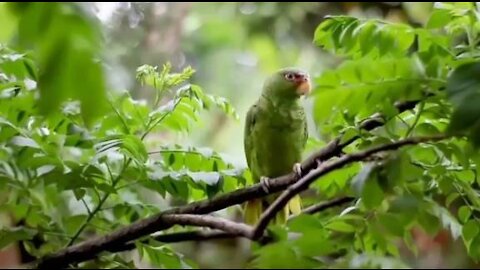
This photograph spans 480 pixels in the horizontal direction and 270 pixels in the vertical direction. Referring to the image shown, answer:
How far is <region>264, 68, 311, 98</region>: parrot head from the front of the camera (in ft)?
5.21

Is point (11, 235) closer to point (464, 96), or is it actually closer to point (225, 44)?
point (464, 96)

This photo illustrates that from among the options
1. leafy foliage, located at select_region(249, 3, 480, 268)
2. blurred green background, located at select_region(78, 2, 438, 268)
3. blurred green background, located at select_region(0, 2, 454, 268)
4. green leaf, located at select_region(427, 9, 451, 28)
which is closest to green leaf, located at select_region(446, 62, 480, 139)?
leafy foliage, located at select_region(249, 3, 480, 268)

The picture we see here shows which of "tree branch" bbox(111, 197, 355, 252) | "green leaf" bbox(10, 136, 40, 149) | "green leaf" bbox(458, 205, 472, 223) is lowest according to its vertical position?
"green leaf" bbox(458, 205, 472, 223)

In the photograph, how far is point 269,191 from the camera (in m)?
1.01

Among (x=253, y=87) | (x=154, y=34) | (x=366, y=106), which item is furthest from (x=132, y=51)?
(x=366, y=106)

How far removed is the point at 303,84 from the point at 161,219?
628 mm

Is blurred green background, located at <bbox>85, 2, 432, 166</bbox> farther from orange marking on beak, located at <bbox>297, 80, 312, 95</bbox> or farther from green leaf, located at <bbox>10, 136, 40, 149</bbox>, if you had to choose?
green leaf, located at <bbox>10, 136, 40, 149</bbox>

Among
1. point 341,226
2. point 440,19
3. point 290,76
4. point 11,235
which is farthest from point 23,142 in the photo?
point 290,76

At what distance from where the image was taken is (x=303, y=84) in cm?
158

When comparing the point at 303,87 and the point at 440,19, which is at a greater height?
the point at 303,87

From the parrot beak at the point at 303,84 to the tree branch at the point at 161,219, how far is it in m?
0.51

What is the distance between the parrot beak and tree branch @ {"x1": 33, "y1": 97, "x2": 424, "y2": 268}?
509 millimetres

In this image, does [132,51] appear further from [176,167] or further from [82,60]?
[82,60]

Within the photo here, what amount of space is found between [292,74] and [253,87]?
2032mm
